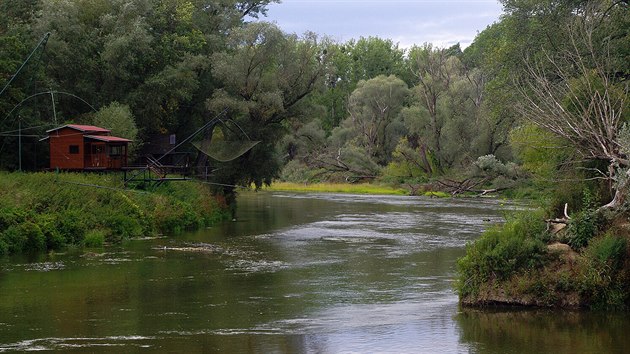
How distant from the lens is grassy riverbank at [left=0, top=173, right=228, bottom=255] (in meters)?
32.7

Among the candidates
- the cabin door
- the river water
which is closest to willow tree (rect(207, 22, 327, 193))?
the cabin door

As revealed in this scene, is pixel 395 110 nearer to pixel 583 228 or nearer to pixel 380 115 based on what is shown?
pixel 380 115

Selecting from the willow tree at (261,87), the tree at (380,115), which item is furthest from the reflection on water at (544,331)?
the tree at (380,115)

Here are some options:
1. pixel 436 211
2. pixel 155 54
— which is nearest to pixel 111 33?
pixel 155 54

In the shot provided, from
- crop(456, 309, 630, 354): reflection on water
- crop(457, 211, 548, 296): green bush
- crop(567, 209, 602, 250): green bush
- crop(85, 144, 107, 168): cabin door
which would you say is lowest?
crop(456, 309, 630, 354): reflection on water

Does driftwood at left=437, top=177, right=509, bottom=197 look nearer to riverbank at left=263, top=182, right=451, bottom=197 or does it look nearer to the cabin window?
riverbank at left=263, top=182, right=451, bottom=197

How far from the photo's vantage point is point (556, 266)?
2127 cm

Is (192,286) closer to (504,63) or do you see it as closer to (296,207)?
(504,63)

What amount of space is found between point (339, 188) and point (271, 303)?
54.5 meters

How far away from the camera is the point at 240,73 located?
4947 cm

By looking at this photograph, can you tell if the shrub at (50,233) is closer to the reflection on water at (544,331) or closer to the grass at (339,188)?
the reflection on water at (544,331)

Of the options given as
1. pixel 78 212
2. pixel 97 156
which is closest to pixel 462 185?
pixel 97 156

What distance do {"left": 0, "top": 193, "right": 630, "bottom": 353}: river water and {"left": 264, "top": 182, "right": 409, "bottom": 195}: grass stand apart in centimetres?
3527

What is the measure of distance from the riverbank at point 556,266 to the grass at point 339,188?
165 ft
